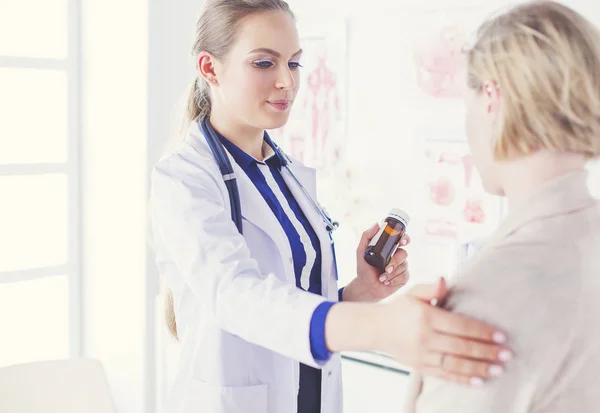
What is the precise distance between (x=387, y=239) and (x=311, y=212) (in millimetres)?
200

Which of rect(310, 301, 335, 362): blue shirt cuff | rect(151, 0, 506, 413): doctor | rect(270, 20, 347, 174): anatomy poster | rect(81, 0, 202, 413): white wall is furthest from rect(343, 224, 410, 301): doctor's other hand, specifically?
rect(81, 0, 202, 413): white wall

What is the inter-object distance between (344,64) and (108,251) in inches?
49.2

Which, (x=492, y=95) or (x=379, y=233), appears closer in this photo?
(x=492, y=95)

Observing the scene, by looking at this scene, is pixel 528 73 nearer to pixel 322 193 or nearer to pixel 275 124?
pixel 275 124

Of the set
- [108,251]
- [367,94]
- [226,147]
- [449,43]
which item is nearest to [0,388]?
[226,147]

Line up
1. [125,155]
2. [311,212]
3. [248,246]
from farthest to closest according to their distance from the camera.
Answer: [125,155] → [311,212] → [248,246]

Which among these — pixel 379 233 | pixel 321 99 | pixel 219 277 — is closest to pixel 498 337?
pixel 219 277

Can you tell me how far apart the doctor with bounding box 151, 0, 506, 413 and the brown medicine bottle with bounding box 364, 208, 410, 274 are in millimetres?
34

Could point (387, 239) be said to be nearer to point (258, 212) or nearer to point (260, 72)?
point (258, 212)

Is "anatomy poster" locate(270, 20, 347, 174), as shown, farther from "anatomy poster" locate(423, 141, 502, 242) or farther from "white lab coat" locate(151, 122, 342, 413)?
"white lab coat" locate(151, 122, 342, 413)

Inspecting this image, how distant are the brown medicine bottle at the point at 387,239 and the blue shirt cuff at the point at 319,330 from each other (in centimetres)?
36

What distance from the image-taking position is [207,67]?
1.47m

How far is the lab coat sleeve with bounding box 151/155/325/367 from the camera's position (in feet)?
3.47

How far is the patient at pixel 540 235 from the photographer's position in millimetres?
818
